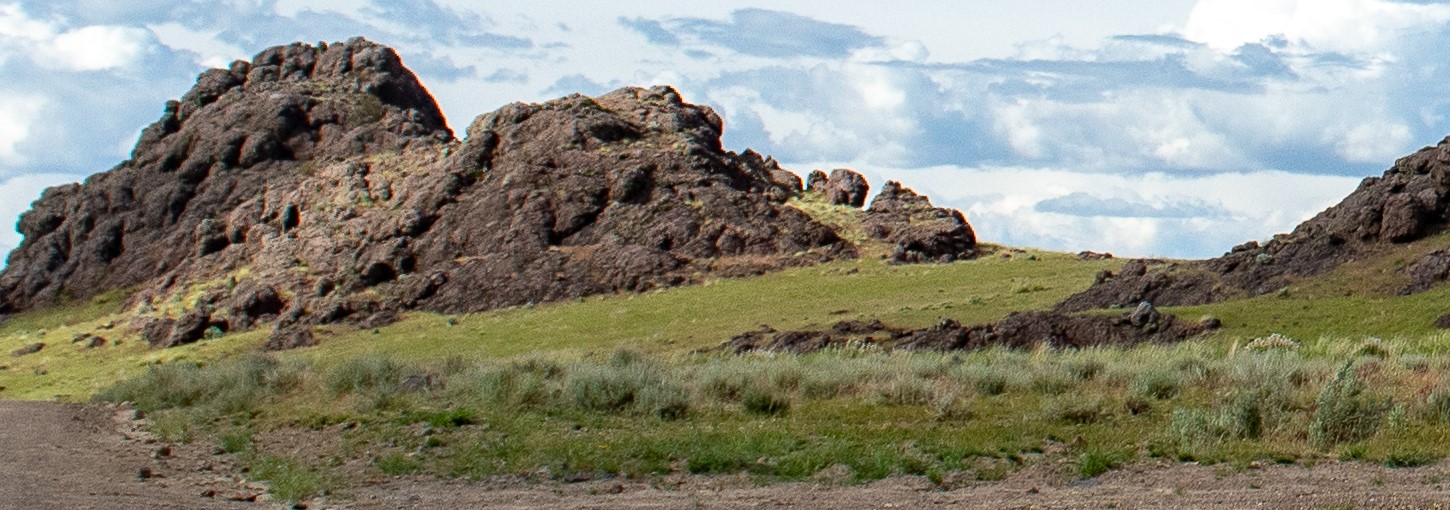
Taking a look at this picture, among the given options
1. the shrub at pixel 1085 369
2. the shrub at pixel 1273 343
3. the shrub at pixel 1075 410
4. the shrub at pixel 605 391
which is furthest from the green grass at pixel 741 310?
the shrub at pixel 1075 410

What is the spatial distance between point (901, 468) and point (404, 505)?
5614 mm

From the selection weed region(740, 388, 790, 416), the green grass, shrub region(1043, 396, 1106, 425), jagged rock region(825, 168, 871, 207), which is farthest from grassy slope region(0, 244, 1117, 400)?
shrub region(1043, 396, 1106, 425)

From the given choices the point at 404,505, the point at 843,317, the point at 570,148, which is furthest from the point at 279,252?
the point at 404,505

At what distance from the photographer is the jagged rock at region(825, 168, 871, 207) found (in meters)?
77.1

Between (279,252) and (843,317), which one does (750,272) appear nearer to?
(843,317)

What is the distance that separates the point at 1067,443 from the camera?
20672 mm

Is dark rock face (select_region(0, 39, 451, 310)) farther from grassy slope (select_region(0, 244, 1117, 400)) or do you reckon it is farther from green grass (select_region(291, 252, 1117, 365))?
green grass (select_region(291, 252, 1117, 365))

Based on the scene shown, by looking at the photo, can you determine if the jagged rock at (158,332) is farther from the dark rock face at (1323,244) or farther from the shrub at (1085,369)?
the shrub at (1085,369)

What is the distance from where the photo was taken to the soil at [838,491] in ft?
54.2

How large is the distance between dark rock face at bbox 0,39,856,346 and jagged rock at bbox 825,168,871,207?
212 centimetres

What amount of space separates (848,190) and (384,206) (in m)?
21.3

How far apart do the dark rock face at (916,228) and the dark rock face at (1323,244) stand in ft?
51.4

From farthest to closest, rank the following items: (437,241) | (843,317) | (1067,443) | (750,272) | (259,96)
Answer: (259,96) → (437,241) → (750,272) → (843,317) → (1067,443)

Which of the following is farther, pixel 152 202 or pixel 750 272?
pixel 152 202
